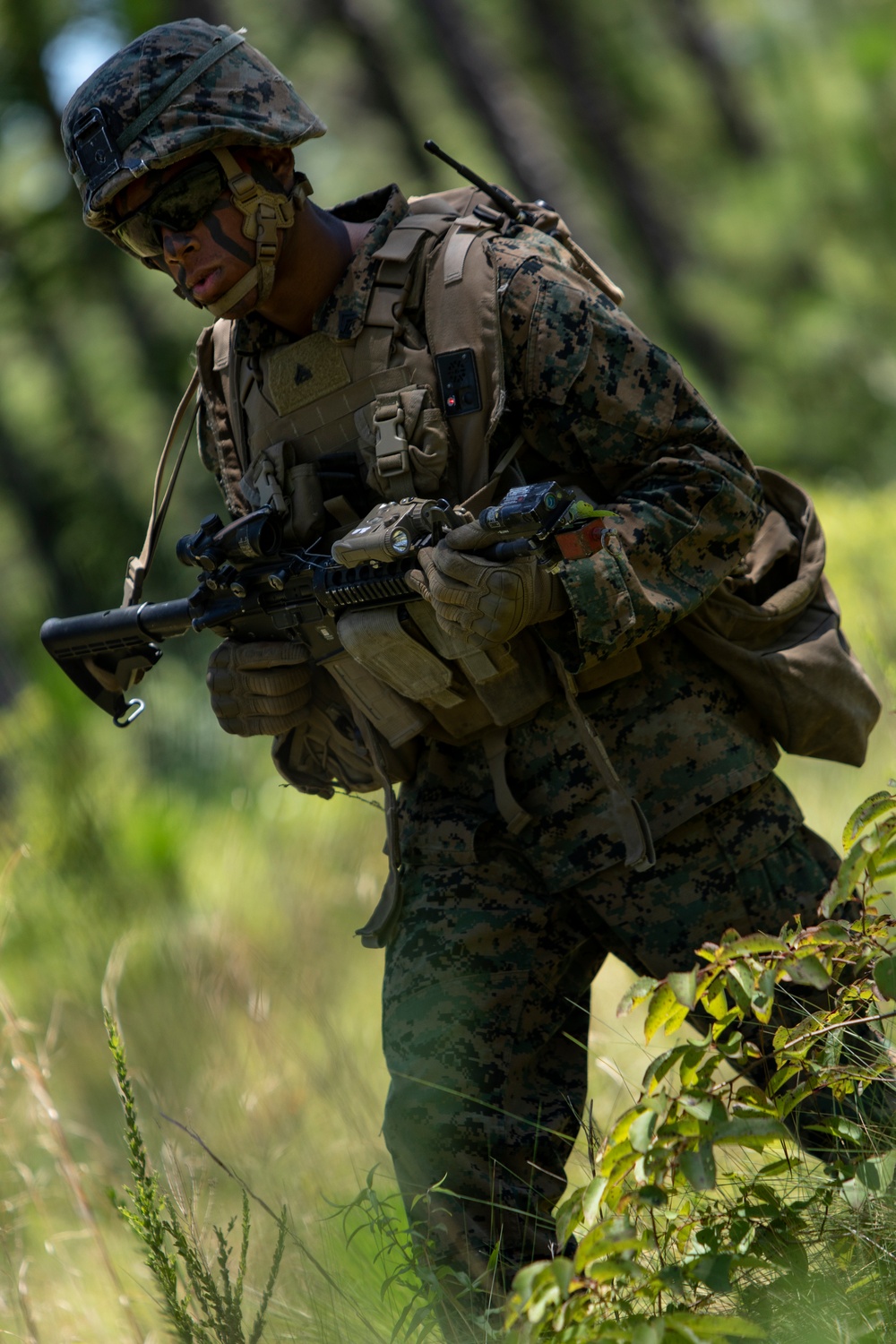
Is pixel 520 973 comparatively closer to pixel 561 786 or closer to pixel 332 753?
pixel 561 786

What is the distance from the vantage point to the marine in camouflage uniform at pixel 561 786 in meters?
2.07

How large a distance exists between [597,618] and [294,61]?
11.6 metres

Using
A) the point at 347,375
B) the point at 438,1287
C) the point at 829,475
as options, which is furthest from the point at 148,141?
the point at 829,475

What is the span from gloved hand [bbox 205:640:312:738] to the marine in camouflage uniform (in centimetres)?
36

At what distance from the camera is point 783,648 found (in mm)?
2230

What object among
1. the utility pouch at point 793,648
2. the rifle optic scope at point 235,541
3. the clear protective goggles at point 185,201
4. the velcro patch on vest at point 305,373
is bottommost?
the utility pouch at point 793,648

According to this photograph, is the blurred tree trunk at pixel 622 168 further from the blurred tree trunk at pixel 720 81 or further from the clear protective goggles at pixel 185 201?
the clear protective goggles at pixel 185 201

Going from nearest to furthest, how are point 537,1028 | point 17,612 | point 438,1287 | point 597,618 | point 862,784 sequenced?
point 438,1287, point 597,618, point 537,1028, point 862,784, point 17,612

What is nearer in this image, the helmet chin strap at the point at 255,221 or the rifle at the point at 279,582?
the rifle at the point at 279,582

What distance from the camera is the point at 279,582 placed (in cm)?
232

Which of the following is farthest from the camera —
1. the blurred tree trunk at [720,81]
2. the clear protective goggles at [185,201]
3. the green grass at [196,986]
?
the blurred tree trunk at [720,81]

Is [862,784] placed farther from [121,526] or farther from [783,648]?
[121,526]

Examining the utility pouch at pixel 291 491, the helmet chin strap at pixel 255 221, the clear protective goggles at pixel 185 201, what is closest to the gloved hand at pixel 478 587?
the utility pouch at pixel 291 491

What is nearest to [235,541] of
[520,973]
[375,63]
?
[520,973]
